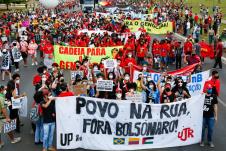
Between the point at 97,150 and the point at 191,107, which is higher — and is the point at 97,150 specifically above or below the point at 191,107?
below

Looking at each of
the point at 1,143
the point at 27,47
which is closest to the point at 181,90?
the point at 1,143

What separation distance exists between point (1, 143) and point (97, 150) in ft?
8.50

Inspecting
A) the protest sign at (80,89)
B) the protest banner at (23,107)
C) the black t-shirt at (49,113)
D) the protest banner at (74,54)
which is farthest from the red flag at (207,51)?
the black t-shirt at (49,113)

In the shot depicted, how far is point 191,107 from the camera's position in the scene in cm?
975

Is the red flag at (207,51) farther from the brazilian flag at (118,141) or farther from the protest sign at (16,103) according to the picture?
the protest sign at (16,103)

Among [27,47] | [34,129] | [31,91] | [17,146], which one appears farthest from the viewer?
[27,47]

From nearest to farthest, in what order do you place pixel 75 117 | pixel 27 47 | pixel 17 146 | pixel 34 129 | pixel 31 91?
pixel 75 117
pixel 17 146
pixel 34 129
pixel 31 91
pixel 27 47

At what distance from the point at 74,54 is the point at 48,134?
36.9ft

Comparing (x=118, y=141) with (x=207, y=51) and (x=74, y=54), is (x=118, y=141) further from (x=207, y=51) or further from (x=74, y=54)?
(x=207, y=51)

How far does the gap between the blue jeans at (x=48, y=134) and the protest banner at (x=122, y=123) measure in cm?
18

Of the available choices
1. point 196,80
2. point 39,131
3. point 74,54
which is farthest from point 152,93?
point 74,54

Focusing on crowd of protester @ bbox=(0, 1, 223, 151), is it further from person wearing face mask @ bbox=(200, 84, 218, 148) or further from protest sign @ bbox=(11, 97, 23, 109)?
protest sign @ bbox=(11, 97, 23, 109)

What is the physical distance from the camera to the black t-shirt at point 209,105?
9.59 m

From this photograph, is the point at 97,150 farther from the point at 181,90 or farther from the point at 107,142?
the point at 181,90
